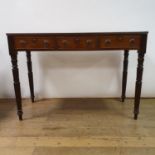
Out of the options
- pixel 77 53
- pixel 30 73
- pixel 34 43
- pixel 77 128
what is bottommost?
pixel 77 128

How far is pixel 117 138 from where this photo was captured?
1671mm

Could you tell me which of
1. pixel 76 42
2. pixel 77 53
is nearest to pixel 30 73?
pixel 77 53

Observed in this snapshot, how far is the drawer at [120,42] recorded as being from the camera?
170cm

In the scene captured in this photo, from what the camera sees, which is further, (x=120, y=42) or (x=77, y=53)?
(x=77, y=53)

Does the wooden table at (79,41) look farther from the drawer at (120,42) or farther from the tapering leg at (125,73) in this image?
the tapering leg at (125,73)

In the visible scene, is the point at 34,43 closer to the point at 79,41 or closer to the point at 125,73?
the point at 79,41

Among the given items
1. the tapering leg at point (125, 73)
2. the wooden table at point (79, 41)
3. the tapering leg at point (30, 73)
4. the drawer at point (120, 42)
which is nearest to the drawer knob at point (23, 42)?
the wooden table at point (79, 41)

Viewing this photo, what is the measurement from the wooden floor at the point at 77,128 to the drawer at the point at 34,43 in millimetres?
625

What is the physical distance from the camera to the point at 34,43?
174 cm

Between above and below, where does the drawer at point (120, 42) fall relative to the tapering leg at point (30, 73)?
above

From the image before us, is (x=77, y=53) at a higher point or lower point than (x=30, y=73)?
higher

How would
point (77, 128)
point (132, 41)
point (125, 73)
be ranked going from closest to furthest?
1. point (132, 41)
2. point (77, 128)
3. point (125, 73)

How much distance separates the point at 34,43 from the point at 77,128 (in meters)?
0.74

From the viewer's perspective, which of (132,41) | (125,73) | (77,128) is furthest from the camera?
(125,73)
